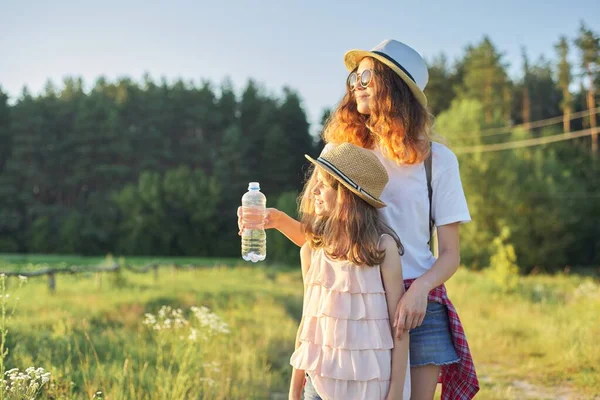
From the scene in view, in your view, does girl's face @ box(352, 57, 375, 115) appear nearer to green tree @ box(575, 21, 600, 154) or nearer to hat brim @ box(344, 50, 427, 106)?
hat brim @ box(344, 50, 427, 106)

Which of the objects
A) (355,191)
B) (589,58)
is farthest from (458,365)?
(589,58)

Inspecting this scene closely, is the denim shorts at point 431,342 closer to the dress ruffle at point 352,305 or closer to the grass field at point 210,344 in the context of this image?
the dress ruffle at point 352,305

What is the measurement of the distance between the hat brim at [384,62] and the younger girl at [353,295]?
0.40 metres

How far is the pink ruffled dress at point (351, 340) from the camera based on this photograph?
2.67 m

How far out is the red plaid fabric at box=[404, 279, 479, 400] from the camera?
293 centimetres

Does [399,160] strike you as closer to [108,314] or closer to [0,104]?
[108,314]

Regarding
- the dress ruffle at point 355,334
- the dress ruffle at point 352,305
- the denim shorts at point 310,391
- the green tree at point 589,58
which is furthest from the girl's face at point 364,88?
the green tree at point 589,58

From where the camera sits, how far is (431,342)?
2873 mm

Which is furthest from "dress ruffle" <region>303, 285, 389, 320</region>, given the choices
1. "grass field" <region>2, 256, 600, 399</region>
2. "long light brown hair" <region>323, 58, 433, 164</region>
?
"grass field" <region>2, 256, 600, 399</region>

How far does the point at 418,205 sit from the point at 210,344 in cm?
495

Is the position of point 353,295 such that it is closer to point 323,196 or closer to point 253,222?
point 323,196

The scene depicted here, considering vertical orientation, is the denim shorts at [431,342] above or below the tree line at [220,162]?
below

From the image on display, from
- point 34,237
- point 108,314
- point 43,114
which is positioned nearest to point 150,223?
point 34,237

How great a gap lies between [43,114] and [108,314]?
49.3 metres
